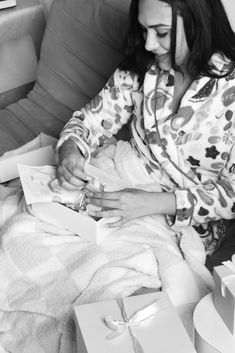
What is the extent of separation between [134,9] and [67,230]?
0.57 meters

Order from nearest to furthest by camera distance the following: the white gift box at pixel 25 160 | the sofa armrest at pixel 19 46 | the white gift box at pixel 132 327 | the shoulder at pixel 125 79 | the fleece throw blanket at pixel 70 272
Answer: the white gift box at pixel 132 327 → the fleece throw blanket at pixel 70 272 → the shoulder at pixel 125 79 → the white gift box at pixel 25 160 → the sofa armrest at pixel 19 46

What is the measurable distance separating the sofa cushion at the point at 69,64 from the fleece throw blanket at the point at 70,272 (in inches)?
23.9

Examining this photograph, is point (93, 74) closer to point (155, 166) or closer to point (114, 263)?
point (155, 166)

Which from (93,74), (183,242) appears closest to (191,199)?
(183,242)

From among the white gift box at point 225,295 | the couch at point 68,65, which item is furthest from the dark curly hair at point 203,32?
the white gift box at point 225,295

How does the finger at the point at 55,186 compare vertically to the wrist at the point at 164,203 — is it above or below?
below

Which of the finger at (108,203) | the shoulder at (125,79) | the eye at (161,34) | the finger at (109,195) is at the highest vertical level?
the eye at (161,34)

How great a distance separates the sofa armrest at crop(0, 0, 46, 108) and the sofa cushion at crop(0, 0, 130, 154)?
0.74 feet

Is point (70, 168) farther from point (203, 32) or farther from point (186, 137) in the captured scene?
point (203, 32)

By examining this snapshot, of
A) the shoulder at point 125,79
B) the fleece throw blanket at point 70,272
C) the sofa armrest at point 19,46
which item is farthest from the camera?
the sofa armrest at point 19,46

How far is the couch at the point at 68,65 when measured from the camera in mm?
1947

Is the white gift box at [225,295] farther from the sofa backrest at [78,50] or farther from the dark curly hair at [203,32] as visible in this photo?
the sofa backrest at [78,50]

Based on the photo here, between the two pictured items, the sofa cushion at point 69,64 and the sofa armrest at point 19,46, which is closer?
the sofa cushion at point 69,64

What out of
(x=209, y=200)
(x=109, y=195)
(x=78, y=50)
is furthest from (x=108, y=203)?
(x=78, y=50)
